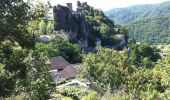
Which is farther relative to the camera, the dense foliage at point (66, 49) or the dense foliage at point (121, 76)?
the dense foliage at point (66, 49)

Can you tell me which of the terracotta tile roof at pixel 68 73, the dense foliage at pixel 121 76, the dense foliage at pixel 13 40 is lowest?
Answer: the terracotta tile roof at pixel 68 73

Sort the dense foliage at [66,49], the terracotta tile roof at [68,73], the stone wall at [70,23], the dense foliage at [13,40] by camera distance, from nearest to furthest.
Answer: the dense foliage at [13,40], the terracotta tile roof at [68,73], the dense foliage at [66,49], the stone wall at [70,23]

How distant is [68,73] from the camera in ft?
240

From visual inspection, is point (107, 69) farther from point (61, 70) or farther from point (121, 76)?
point (61, 70)

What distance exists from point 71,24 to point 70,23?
50 cm

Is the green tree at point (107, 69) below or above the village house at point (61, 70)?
above

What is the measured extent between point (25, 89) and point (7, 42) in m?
5.53

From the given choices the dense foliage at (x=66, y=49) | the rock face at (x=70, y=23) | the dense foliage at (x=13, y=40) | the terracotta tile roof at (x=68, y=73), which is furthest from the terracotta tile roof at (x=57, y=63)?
the dense foliage at (x=13, y=40)

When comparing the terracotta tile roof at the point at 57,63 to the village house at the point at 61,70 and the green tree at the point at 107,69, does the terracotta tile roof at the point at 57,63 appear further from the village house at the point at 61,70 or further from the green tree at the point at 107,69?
the green tree at the point at 107,69

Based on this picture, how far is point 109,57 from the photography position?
205ft

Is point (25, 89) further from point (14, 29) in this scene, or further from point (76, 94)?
point (76, 94)

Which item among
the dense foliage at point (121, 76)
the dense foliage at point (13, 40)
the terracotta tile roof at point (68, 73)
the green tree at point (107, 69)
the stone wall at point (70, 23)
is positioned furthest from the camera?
the stone wall at point (70, 23)

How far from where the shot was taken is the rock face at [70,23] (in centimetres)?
10550

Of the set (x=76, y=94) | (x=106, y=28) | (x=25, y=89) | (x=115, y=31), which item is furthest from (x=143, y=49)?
(x=25, y=89)
